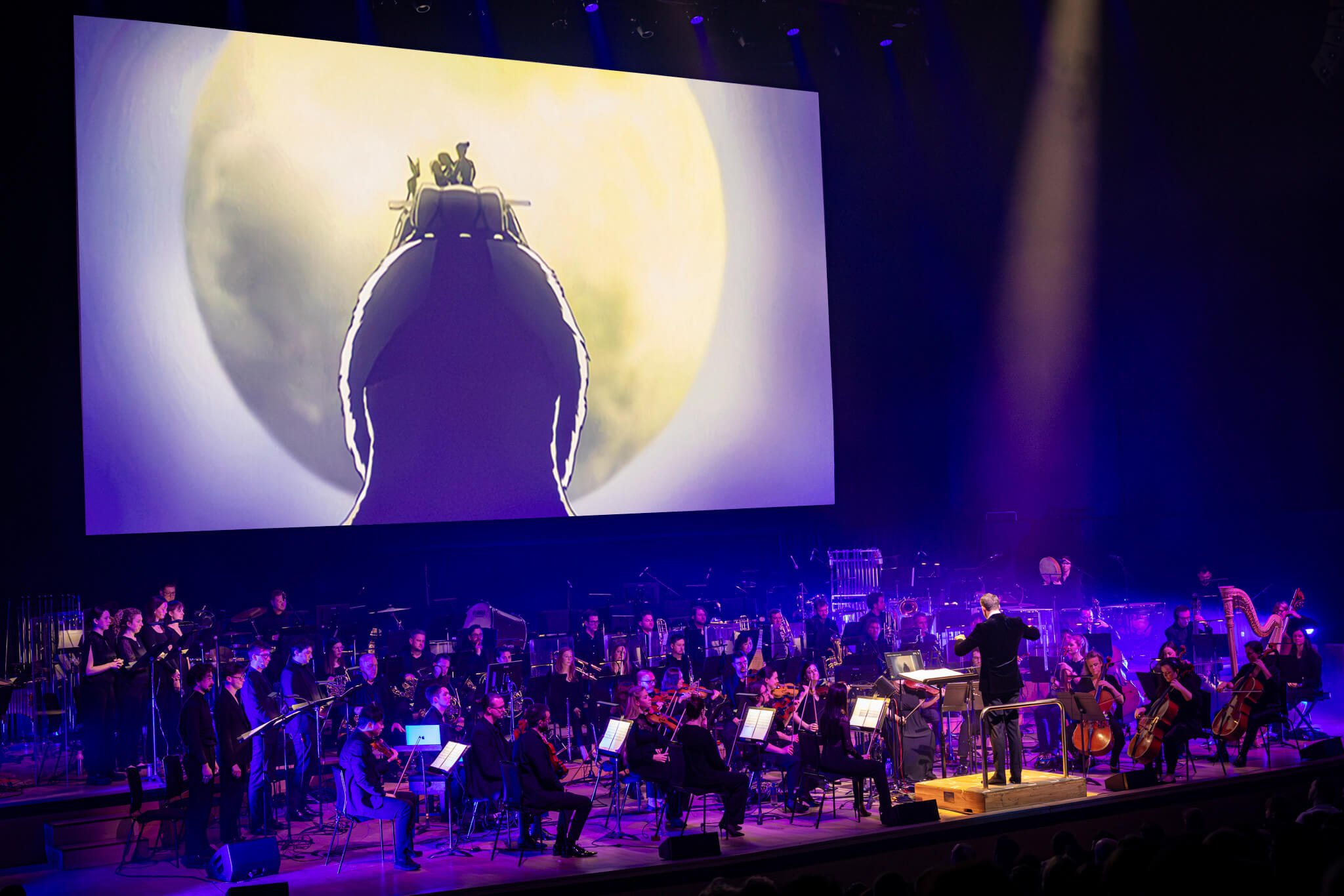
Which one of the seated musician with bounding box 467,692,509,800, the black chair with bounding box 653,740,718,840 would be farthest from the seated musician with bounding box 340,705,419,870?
the black chair with bounding box 653,740,718,840

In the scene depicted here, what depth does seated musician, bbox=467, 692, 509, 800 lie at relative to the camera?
989 cm

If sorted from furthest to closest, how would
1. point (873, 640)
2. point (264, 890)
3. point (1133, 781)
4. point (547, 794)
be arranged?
point (873, 640), point (1133, 781), point (547, 794), point (264, 890)

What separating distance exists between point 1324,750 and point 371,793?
8.06 metres

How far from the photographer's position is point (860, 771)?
10016 millimetres

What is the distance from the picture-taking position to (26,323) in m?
12.6

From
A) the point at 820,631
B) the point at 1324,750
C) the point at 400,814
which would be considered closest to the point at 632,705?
the point at 400,814

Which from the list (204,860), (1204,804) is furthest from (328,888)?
(1204,804)

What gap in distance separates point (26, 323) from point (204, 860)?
588 cm

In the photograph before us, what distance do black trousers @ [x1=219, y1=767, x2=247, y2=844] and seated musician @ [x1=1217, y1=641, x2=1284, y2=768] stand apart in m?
8.36

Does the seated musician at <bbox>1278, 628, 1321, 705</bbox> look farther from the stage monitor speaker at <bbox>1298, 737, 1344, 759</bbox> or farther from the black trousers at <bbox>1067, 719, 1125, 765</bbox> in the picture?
the black trousers at <bbox>1067, 719, 1125, 765</bbox>

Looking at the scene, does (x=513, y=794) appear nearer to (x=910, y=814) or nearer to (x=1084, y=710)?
(x=910, y=814)

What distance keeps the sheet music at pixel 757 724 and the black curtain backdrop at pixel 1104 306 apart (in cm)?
549

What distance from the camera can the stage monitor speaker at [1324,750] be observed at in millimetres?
11125

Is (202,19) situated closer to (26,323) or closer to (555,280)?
(26,323)
